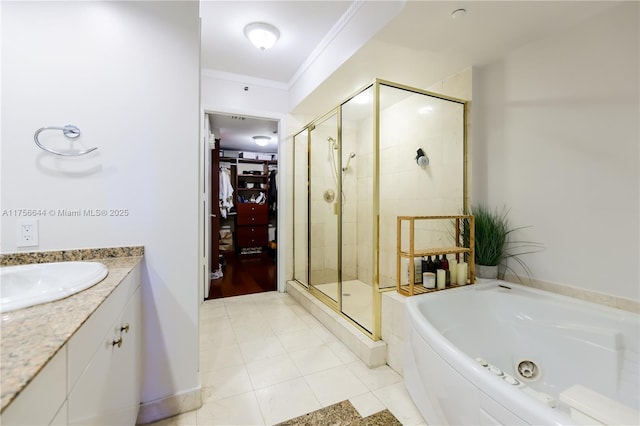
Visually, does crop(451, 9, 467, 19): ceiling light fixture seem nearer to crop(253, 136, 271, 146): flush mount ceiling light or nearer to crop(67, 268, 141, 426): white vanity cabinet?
crop(67, 268, 141, 426): white vanity cabinet

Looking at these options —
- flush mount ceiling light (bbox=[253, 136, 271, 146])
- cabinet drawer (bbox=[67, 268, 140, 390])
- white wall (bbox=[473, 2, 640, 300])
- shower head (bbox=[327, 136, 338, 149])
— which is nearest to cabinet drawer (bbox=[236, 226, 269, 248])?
flush mount ceiling light (bbox=[253, 136, 271, 146])

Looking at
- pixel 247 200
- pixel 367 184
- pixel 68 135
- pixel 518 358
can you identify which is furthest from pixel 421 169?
pixel 247 200

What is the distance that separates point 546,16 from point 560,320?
5.81 feet

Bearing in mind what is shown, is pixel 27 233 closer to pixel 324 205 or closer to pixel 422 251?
pixel 422 251

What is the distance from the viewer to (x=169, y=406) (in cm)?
143

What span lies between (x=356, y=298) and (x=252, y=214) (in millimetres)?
3593

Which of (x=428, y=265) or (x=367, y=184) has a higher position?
(x=367, y=184)

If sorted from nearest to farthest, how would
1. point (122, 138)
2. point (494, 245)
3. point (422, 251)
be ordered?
point (122, 138)
point (422, 251)
point (494, 245)

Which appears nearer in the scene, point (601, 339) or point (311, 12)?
point (601, 339)

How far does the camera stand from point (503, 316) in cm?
173

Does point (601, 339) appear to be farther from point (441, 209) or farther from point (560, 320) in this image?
point (441, 209)

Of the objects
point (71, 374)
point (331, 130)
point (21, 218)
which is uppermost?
point (331, 130)

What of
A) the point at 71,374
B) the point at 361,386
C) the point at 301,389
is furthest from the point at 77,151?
the point at 361,386

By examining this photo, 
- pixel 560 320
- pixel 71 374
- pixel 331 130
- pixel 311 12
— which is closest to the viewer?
pixel 71 374
